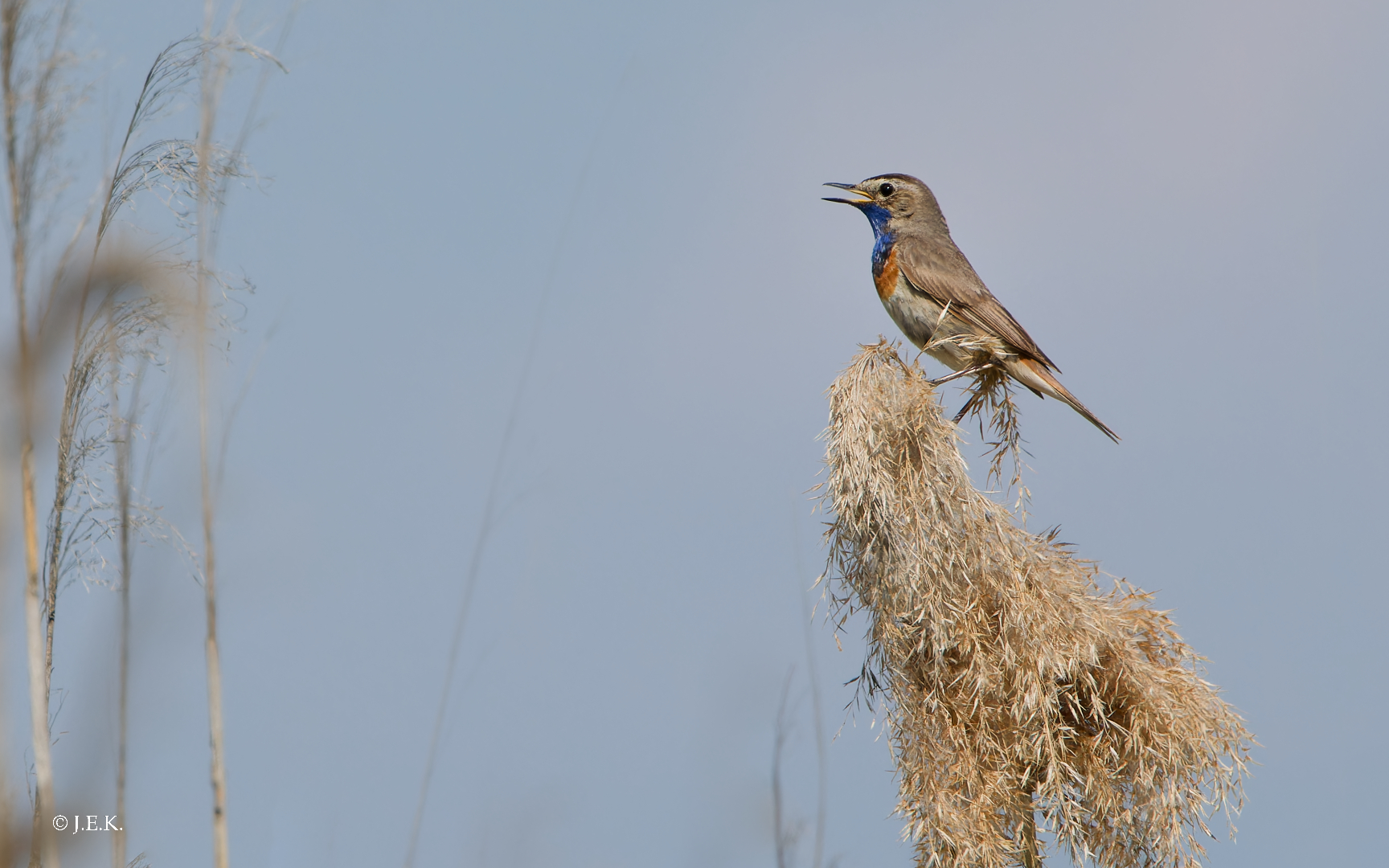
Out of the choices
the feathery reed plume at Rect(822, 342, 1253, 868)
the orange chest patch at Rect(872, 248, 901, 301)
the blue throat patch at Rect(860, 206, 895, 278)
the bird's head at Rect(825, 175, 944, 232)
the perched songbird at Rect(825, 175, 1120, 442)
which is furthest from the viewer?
the bird's head at Rect(825, 175, 944, 232)

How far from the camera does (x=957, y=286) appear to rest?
5457mm

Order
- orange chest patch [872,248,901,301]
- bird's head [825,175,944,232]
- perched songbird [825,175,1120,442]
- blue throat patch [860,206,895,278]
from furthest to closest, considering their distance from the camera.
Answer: bird's head [825,175,944,232], blue throat patch [860,206,895,278], orange chest patch [872,248,901,301], perched songbird [825,175,1120,442]

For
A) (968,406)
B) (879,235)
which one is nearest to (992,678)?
(968,406)

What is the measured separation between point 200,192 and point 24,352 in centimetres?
44

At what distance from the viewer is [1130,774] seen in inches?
136

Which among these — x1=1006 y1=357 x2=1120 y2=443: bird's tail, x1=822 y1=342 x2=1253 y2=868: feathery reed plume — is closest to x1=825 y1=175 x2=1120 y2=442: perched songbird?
x1=1006 y1=357 x2=1120 y2=443: bird's tail

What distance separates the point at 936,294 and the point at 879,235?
721mm

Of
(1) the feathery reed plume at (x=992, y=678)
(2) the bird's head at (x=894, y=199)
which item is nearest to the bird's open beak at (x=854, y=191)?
(2) the bird's head at (x=894, y=199)

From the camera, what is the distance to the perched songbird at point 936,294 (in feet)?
16.9

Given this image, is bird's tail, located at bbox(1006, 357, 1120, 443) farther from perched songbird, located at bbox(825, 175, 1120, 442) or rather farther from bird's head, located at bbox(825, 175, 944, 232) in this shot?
bird's head, located at bbox(825, 175, 944, 232)

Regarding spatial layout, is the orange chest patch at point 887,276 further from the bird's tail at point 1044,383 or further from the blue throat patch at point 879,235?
the bird's tail at point 1044,383

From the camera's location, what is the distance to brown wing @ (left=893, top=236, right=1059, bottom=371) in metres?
5.23

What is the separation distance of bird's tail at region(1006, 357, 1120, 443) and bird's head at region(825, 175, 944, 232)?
123 cm

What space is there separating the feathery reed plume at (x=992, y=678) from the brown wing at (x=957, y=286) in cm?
185
